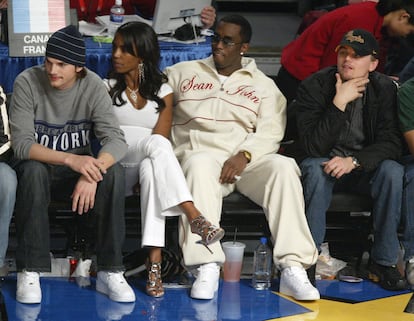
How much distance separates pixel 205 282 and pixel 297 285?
45cm

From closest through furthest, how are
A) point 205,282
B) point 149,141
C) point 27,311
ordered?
point 27,311 < point 205,282 < point 149,141

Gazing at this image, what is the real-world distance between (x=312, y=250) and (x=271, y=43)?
432 centimetres

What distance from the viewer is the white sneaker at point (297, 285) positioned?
5.59 metres

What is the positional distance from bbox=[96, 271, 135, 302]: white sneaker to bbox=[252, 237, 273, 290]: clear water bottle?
0.68 meters

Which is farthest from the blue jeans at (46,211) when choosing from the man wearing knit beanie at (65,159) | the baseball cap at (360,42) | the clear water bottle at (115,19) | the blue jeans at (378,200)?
the clear water bottle at (115,19)

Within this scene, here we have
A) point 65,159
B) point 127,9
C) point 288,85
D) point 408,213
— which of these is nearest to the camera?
point 65,159

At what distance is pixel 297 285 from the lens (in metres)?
5.62

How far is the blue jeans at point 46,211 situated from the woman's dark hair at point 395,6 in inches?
75.7

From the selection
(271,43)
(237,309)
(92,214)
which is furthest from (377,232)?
(271,43)

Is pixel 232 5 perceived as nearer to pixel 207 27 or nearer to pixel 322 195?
pixel 207 27

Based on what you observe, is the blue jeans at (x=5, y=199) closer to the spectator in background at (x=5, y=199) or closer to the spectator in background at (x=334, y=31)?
the spectator in background at (x=5, y=199)

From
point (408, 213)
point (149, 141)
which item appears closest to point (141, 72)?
point (149, 141)

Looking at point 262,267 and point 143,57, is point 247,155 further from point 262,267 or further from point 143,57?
point 143,57

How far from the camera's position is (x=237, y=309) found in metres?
5.53
